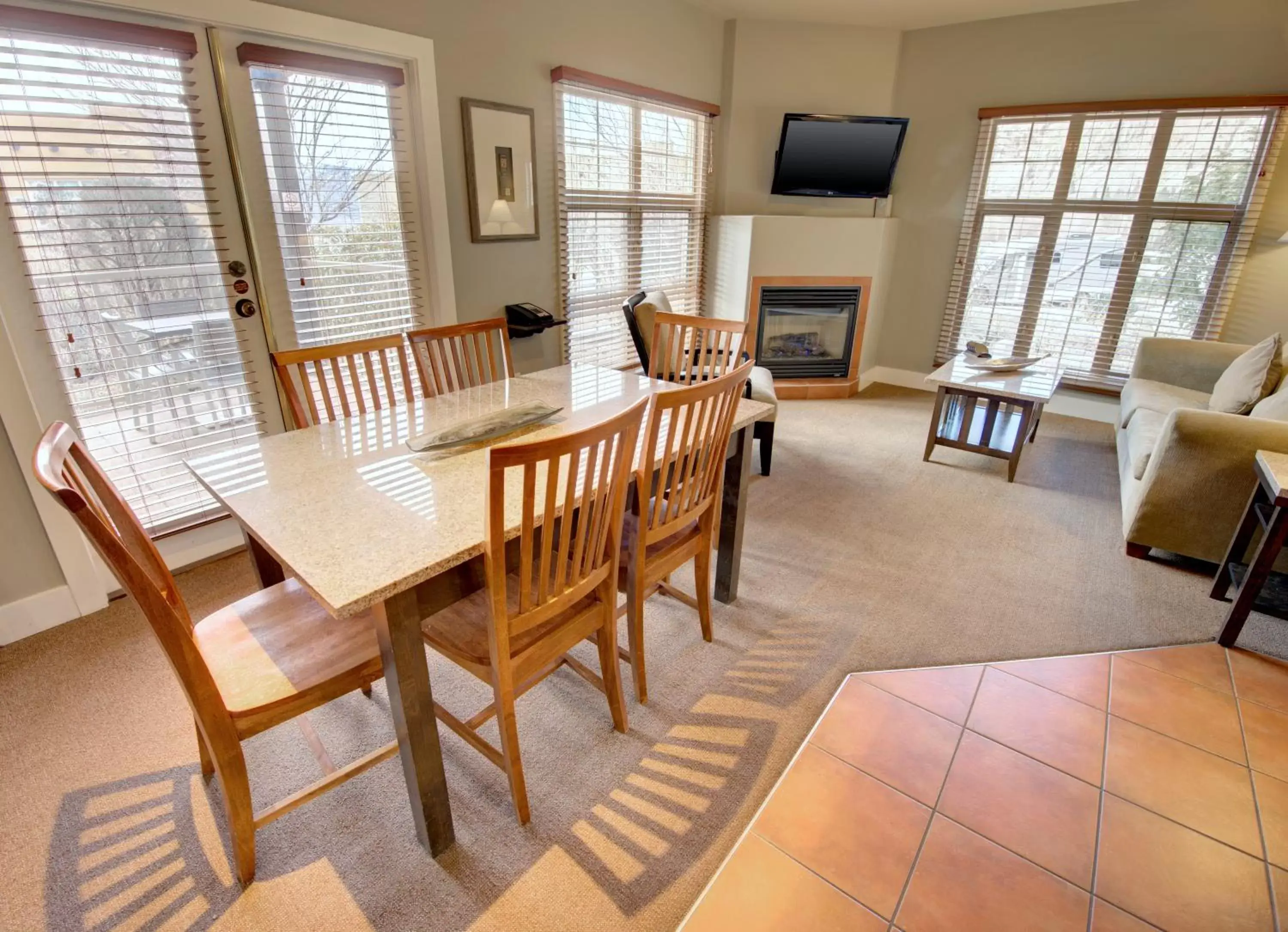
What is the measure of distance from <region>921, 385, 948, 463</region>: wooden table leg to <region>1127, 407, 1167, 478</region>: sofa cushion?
2.93ft

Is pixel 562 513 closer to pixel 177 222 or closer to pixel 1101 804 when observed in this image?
pixel 1101 804

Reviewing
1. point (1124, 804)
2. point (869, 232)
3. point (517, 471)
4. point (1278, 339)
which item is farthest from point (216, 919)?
point (869, 232)

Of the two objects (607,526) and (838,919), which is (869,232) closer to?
(607,526)

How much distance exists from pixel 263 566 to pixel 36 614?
1.14 m

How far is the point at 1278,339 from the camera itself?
2.96 m

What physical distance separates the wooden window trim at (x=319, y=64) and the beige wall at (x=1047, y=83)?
3.85m

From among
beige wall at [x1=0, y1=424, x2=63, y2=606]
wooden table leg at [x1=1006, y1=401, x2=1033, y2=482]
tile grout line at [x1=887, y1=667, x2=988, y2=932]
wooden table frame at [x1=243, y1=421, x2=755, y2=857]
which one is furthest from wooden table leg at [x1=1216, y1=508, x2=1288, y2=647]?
beige wall at [x1=0, y1=424, x2=63, y2=606]

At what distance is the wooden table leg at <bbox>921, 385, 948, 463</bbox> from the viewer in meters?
3.61

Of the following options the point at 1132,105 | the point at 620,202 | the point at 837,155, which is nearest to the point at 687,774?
the point at 620,202

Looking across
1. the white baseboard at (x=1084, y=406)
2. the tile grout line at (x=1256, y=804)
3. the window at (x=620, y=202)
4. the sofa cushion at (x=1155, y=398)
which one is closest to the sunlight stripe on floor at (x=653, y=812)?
the tile grout line at (x=1256, y=804)

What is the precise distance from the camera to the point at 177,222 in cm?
219

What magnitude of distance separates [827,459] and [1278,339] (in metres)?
2.16

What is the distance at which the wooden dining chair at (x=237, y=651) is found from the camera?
1.14 m

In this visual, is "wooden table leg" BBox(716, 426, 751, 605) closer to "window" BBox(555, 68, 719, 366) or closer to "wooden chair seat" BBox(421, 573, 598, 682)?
"wooden chair seat" BBox(421, 573, 598, 682)
